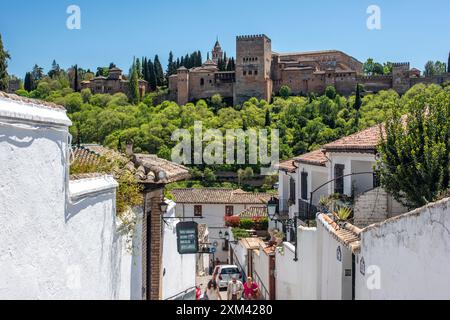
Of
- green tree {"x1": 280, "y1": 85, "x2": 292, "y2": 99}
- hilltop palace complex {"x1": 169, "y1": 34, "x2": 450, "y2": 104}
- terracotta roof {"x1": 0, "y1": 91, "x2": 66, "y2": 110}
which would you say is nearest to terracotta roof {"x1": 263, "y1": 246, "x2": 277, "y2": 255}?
terracotta roof {"x1": 0, "y1": 91, "x2": 66, "y2": 110}

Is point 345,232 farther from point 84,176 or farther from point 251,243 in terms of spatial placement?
point 251,243

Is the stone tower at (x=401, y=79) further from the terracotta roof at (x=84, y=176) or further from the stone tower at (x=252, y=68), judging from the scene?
the terracotta roof at (x=84, y=176)

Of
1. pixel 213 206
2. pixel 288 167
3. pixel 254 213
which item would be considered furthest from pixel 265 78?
pixel 288 167

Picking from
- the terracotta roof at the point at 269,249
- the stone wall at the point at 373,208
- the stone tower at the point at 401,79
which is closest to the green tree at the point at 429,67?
the stone tower at the point at 401,79

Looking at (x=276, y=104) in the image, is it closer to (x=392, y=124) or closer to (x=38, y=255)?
(x=392, y=124)

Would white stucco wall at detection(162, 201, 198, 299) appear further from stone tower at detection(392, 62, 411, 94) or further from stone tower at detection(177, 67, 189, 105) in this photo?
stone tower at detection(177, 67, 189, 105)

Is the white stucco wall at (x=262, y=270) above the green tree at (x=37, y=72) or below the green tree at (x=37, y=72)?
below
